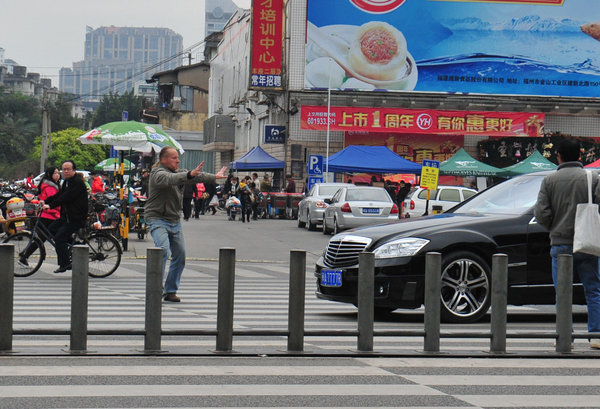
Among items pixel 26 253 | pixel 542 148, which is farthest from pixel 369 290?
pixel 542 148

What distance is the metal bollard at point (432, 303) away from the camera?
8.82 m

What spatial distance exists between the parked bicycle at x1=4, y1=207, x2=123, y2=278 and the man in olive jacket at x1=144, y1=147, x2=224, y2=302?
392cm

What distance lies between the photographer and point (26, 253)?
16.8 metres

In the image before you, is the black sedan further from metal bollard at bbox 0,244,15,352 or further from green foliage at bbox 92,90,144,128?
green foliage at bbox 92,90,144,128

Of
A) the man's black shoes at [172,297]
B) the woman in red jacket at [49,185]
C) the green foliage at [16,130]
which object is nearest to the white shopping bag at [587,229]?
the man's black shoes at [172,297]

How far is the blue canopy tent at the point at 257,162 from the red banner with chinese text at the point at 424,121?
1999mm

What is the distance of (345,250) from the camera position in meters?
11.8

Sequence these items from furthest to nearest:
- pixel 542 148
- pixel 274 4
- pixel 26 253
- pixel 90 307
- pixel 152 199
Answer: pixel 542 148 < pixel 274 4 < pixel 26 253 < pixel 152 199 < pixel 90 307

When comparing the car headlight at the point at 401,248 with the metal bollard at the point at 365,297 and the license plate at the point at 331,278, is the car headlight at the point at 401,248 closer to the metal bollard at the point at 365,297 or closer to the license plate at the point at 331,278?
the license plate at the point at 331,278

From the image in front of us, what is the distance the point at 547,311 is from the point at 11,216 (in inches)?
377

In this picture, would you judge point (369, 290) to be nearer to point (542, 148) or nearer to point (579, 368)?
point (579, 368)

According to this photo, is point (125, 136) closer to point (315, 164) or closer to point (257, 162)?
point (315, 164)

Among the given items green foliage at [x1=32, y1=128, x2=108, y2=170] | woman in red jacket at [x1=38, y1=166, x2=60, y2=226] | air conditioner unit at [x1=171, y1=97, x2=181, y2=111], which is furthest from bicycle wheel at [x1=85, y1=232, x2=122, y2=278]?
green foliage at [x1=32, y1=128, x2=108, y2=170]

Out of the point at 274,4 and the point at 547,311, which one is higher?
the point at 274,4
